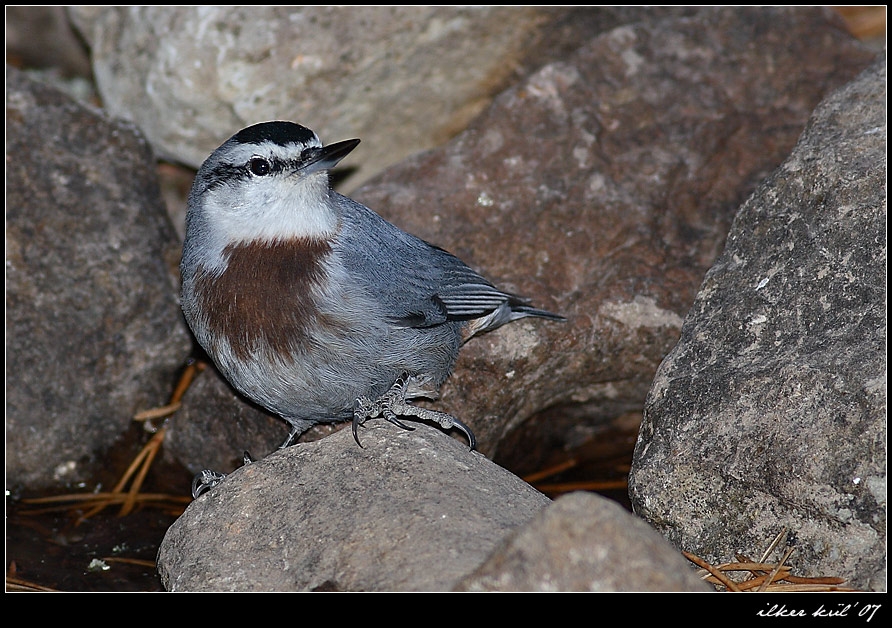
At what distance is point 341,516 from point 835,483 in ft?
5.52

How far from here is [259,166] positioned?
372 centimetres

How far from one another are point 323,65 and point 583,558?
3845 millimetres

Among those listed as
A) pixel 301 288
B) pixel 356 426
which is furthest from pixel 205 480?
pixel 301 288

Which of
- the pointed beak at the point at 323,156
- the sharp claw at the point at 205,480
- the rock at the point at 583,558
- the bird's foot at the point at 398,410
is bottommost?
the sharp claw at the point at 205,480

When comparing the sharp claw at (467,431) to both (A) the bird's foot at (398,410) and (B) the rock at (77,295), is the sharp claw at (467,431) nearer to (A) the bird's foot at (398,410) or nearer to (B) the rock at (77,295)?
(A) the bird's foot at (398,410)

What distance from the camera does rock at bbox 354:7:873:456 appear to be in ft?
15.1

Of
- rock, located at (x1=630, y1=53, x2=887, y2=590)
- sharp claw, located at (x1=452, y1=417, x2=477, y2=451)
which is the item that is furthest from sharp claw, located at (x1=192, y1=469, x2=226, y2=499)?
rock, located at (x1=630, y1=53, x2=887, y2=590)

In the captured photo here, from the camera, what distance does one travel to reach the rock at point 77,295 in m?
4.68

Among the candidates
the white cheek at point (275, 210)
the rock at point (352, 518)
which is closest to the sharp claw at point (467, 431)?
the rock at point (352, 518)

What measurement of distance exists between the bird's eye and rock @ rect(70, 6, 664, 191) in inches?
73.3

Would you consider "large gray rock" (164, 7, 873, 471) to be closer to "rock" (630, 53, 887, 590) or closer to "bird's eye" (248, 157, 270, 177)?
"rock" (630, 53, 887, 590)

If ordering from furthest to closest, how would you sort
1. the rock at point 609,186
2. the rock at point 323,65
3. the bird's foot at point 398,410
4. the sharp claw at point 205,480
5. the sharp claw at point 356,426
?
the rock at point 323,65 < the rock at point 609,186 < the sharp claw at point 205,480 < the bird's foot at point 398,410 < the sharp claw at point 356,426

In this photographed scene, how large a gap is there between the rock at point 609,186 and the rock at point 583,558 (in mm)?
1934

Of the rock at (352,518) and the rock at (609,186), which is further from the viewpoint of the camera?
the rock at (609,186)
